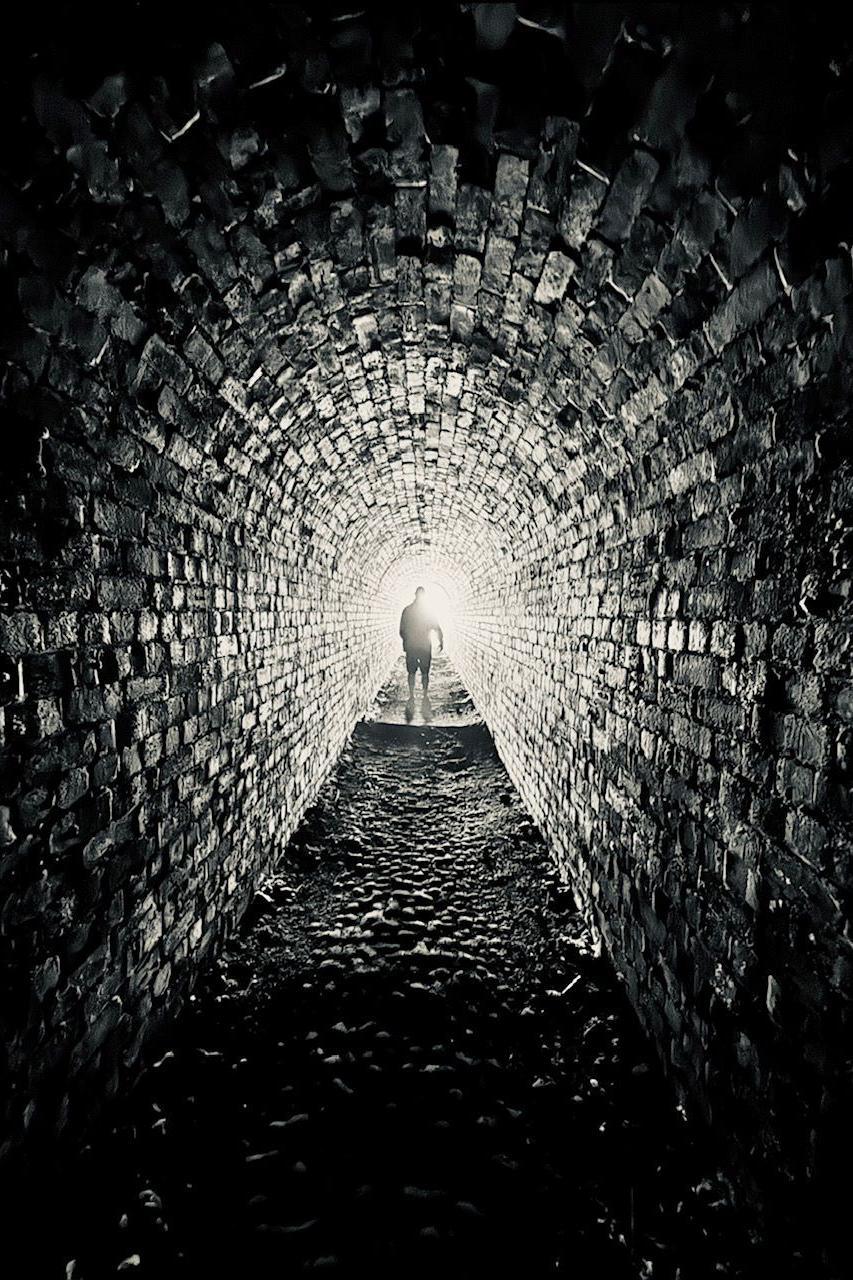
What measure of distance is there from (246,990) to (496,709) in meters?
6.65

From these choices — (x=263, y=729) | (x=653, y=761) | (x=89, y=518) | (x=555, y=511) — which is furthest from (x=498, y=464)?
(x=89, y=518)

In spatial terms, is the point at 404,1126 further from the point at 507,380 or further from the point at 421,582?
the point at 421,582

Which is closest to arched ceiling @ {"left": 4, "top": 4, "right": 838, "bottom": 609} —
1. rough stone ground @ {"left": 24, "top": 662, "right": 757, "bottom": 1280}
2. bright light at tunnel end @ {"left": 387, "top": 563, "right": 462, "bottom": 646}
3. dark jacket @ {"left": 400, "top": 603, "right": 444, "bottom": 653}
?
rough stone ground @ {"left": 24, "top": 662, "right": 757, "bottom": 1280}

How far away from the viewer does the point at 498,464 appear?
618 cm

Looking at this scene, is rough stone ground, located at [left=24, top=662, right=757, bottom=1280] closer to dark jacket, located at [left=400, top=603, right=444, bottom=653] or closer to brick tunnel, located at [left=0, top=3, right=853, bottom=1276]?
brick tunnel, located at [left=0, top=3, right=853, bottom=1276]

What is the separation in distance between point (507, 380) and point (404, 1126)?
4361 mm

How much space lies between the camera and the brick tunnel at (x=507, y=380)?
177 cm

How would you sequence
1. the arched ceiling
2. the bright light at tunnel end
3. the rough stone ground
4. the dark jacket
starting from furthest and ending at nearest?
the bright light at tunnel end → the dark jacket → the rough stone ground → the arched ceiling

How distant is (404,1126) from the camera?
267 cm

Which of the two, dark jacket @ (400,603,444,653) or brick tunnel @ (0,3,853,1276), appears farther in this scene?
dark jacket @ (400,603,444,653)

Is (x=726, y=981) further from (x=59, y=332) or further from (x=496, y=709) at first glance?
(x=496, y=709)

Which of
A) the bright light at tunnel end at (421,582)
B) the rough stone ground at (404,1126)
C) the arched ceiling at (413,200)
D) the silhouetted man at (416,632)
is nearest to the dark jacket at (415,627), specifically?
the silhouetted man at (416,632)

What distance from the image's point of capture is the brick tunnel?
5.81ft

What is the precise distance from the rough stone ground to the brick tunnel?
21 cm
